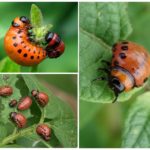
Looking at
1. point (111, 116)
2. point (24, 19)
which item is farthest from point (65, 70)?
point (111, 116)

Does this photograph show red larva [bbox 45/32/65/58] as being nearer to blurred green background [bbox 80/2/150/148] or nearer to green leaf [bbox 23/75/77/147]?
green leaf [bbox 23/75/77/147]

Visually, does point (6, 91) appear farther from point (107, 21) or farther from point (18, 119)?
point (107, 21)

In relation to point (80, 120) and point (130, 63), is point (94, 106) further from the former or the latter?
point (130, 63)

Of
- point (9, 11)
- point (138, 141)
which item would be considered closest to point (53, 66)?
point (9, 11)

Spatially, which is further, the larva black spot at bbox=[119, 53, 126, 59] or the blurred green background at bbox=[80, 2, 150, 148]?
the blurred green background at bbox=[80, 2, 150, 148]

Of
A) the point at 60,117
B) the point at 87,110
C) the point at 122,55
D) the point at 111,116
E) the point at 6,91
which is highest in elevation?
the point at 122,55

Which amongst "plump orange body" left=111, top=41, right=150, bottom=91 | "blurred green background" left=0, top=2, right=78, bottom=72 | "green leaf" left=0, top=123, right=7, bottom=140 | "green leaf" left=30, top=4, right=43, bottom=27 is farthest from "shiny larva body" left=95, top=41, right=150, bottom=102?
A: "green leaf" left=0, top=123, right=7, bottom=140
